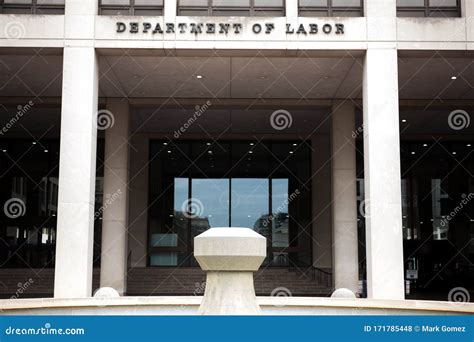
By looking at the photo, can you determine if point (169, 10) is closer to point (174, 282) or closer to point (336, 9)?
point (336, 9)

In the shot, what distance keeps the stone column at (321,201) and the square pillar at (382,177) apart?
1336 cm

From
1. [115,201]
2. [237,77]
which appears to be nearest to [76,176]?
[115,201]

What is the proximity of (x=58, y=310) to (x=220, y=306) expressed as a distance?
4.27 m

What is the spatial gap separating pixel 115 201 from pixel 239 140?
33.7 feet

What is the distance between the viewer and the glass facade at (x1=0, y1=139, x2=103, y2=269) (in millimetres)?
33031

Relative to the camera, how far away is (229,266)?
924 centimetres

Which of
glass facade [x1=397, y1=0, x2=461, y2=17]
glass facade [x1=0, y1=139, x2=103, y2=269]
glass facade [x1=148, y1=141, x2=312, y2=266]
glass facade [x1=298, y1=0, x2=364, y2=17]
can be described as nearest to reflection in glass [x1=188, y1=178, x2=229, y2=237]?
glass facade [x1=148, y1=141, x2=312, y2=266]

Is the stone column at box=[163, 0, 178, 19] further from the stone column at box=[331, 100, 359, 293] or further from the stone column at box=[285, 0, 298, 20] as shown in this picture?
the stone column at box=[331, 100, 359, 293]

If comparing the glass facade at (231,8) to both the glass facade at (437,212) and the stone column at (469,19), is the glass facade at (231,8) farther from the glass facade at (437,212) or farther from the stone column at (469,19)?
the glass facade at (437,212)

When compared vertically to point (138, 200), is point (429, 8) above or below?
above

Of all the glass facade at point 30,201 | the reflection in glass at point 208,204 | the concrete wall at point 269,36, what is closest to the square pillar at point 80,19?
the concrete wall at point 269,36

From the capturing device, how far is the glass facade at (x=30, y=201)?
108ft

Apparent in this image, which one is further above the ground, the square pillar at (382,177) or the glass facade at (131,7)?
the glass facade at (131,7)

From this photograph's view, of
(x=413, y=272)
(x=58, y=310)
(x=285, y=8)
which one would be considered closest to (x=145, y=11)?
(x=285, y=8)
